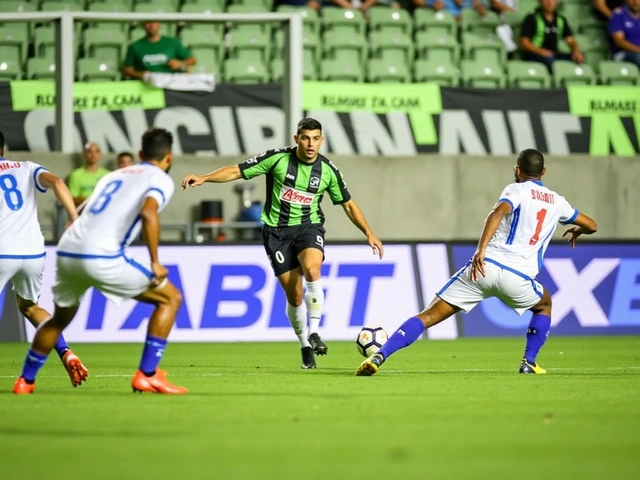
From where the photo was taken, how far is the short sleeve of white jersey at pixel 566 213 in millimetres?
10406

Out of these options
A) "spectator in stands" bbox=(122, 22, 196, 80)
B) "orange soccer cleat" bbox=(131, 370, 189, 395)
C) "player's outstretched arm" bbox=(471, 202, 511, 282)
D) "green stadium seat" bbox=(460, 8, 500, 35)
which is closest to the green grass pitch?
"orange soccer cleat" bbox=(131, 370, 189, 395)

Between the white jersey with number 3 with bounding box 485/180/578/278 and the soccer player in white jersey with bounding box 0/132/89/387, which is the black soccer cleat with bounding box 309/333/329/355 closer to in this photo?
the white jersey with number 3 with bounding box 485/180/578/278

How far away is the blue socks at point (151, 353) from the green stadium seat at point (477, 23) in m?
13.8

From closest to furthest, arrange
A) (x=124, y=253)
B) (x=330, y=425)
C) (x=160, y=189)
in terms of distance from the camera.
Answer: (x=330, y=425) < (x=160, y=189) < (x=124, y=253)

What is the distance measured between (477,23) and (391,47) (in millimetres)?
1906

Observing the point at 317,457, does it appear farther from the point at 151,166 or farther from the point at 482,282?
the point at 482,282

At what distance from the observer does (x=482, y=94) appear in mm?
19281

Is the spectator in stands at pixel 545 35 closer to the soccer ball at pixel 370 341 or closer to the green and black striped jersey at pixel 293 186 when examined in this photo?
the green and black striped jersey at pixel 293 186

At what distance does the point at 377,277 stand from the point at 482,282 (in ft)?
21.6

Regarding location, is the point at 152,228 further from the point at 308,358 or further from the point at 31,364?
the point at 308,358

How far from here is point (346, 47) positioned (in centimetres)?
1997

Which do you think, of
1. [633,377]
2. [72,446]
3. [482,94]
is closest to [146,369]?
[72,446]

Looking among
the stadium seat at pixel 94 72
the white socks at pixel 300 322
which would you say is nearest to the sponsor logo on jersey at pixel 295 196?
the white socks at pixel 300 322

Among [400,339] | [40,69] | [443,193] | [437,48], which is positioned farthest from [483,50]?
[400,339]
